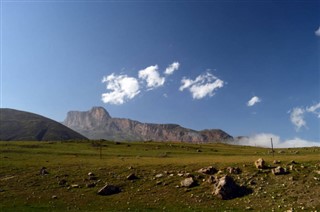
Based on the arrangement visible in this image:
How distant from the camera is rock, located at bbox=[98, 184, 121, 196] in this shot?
4984 centimetres

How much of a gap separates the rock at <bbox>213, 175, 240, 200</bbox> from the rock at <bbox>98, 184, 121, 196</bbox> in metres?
14.9

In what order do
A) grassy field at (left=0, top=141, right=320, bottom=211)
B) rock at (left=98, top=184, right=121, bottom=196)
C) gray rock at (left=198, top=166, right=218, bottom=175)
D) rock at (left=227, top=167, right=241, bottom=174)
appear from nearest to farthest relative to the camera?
grassy field at (left=0, top=141, right=320, bottom=211), rock at (left=98, top=184, right=121, bottom=196), rock at (left=227, top=167, right=241, bottom=174), gray rock at (left=198, top=166, right=218, bottom=175)

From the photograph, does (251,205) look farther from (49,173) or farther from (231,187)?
(49,173)

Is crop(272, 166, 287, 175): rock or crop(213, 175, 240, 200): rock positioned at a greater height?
crop(272, 166, 287, 175): rock

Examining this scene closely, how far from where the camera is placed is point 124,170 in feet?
201

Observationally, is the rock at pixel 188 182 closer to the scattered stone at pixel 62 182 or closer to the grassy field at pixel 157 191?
the grassy field at pixel 157 191

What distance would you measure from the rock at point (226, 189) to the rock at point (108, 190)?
14895 millimetres

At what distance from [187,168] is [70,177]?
20.7 metres

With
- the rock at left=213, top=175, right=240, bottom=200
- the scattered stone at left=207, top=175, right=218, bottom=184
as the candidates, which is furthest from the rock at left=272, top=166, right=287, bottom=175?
the scattered stone at left=207, top=175, right=218, bottom=184

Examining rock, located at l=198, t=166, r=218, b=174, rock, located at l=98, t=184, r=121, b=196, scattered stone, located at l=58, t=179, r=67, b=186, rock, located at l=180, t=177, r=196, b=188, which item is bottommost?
rock, located at l=98, t=184, r=121, b=196

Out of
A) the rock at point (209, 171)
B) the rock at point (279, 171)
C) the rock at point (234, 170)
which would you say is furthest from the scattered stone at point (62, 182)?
the rock at point (279, 171)

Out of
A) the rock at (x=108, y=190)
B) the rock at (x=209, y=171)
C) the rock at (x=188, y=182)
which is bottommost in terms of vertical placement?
the rock at (x=108, y=190)

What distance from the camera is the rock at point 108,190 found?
49.8 meters

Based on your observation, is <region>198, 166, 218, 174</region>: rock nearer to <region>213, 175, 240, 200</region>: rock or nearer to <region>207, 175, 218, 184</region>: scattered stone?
<region>207, 175, 218, 184</region>: scattered stone
